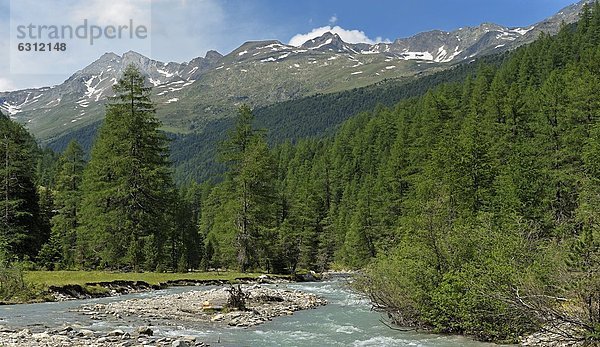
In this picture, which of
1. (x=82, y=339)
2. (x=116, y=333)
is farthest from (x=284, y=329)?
(x=82, y=339)

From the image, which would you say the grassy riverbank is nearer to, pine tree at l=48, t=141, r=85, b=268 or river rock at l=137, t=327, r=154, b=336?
pine tree at l=48, t=141, r=85, b=268

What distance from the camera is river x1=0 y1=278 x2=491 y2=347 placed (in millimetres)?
19281

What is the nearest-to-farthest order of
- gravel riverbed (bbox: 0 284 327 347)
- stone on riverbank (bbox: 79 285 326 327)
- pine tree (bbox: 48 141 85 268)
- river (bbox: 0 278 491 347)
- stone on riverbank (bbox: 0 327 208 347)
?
1. stone on riverbank (bbox: 0 327 208 347)
2. gravel riverbed (bbox: 0 284 327 347)
3. river (bbox: 0 278 491 347)
4. stone on riverbank (bbox: 79 285 326 327)
5. pine tree (bbox: 48 141 85 268)

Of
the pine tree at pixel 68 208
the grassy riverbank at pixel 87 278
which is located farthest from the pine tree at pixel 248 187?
the pine tree at pixel 68 208

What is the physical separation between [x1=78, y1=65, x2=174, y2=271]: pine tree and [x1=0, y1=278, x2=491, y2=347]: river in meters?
17.1

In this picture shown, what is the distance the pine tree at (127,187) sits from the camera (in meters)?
44.0

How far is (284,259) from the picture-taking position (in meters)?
59.5

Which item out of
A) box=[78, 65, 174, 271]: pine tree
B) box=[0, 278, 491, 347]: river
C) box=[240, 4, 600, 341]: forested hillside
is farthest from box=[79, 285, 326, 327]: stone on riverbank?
box=[78, 65, 174, 271]: pine tree

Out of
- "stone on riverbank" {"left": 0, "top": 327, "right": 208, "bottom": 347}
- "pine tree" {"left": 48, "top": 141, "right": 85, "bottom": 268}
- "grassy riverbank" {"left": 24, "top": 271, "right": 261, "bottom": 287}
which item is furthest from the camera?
"pine tree" {"left": 48, "top": 141, "right": 85, "bottom": 268}

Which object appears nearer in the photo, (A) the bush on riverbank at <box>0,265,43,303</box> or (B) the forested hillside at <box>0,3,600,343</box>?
(B) the forested hillside at <box>0,3,600,343</box>

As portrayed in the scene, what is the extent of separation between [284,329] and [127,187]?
87.0 ft

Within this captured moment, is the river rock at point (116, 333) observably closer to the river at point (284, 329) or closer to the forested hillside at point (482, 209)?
the river at point (284, 329)

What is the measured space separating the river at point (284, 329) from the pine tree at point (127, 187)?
17.1 metres

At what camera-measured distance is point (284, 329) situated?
2238 cm
